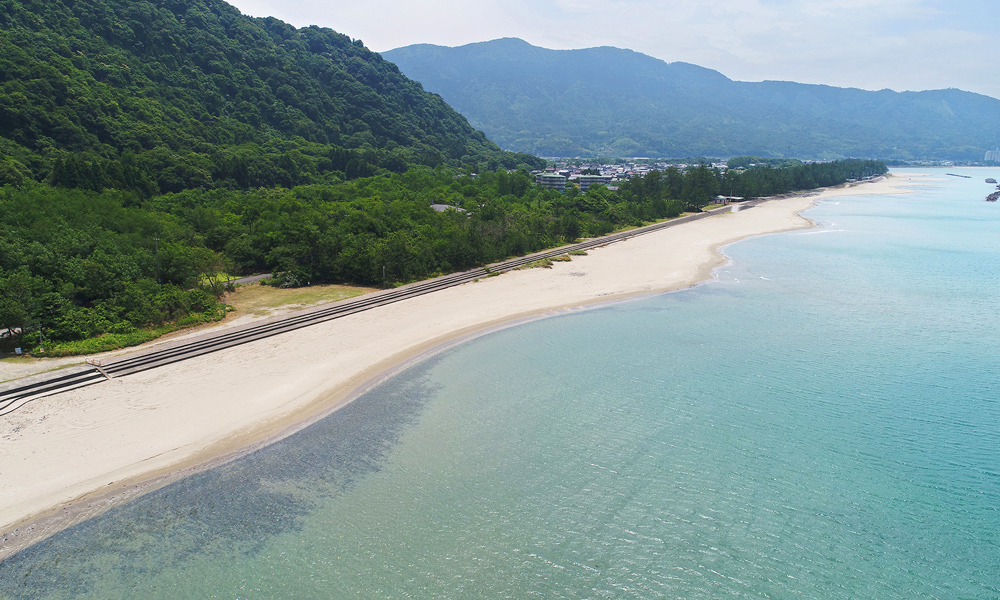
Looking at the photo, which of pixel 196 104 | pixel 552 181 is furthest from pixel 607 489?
pixel 196 104

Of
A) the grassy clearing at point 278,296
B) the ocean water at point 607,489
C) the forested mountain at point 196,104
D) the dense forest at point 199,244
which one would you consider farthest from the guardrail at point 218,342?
the forested mountain at point 196,104

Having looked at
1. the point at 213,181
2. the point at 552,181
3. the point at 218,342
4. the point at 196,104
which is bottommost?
the point at 218,342

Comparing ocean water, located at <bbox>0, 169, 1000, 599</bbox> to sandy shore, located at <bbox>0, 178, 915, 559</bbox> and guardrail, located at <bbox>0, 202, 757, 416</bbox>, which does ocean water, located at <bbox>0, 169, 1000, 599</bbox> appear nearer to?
sandy shore, located at <bbox>0, 178, 915, 559</bbox>

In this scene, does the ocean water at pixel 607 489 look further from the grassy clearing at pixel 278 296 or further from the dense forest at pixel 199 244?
the dense forest at pixel 199 244

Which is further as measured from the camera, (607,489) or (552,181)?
(552,181)

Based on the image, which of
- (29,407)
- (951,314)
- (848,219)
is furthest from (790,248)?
(29,407)

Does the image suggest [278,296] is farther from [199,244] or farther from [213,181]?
[213,181]
